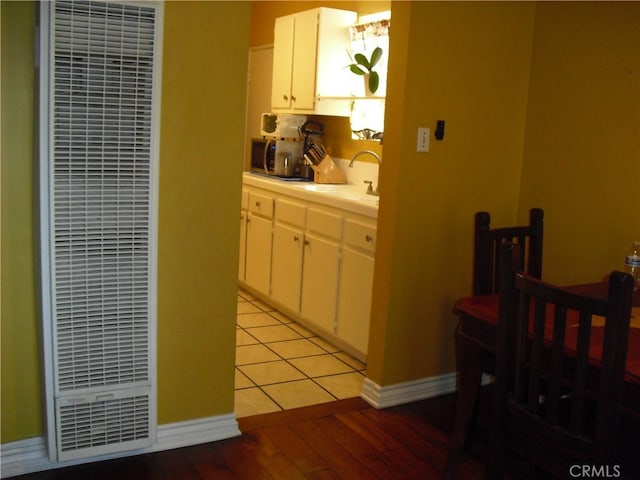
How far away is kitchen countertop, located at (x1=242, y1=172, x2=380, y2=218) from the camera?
337 cm

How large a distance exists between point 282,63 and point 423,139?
2.17 metres

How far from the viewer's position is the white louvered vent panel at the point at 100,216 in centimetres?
201

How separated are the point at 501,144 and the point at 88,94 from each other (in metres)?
1.92

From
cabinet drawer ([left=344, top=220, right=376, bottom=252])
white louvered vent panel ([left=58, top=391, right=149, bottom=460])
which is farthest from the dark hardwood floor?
cabinet drawer ([left=344, top=220, right=376, bottom=252])

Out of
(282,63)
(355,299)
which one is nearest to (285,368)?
(355,299)

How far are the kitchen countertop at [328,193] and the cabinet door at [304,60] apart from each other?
1.85ft

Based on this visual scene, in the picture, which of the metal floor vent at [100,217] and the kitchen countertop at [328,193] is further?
the kitchen countertop at [328,193]

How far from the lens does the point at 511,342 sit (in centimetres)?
182

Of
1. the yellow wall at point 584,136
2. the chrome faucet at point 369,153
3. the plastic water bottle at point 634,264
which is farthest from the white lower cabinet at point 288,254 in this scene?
the plastic water bottle at point 634,264

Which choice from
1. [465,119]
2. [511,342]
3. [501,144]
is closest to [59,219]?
[511,342]

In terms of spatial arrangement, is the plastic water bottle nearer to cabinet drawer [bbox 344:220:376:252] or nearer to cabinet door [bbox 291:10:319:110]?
cabinet drawer [bbox 344:220:376:252]

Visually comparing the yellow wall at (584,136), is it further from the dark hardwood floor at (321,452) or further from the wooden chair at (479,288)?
the dark hardwood floor at (321,452)

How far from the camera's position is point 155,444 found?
2.47 m

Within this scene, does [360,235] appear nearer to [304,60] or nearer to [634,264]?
[634,264]
